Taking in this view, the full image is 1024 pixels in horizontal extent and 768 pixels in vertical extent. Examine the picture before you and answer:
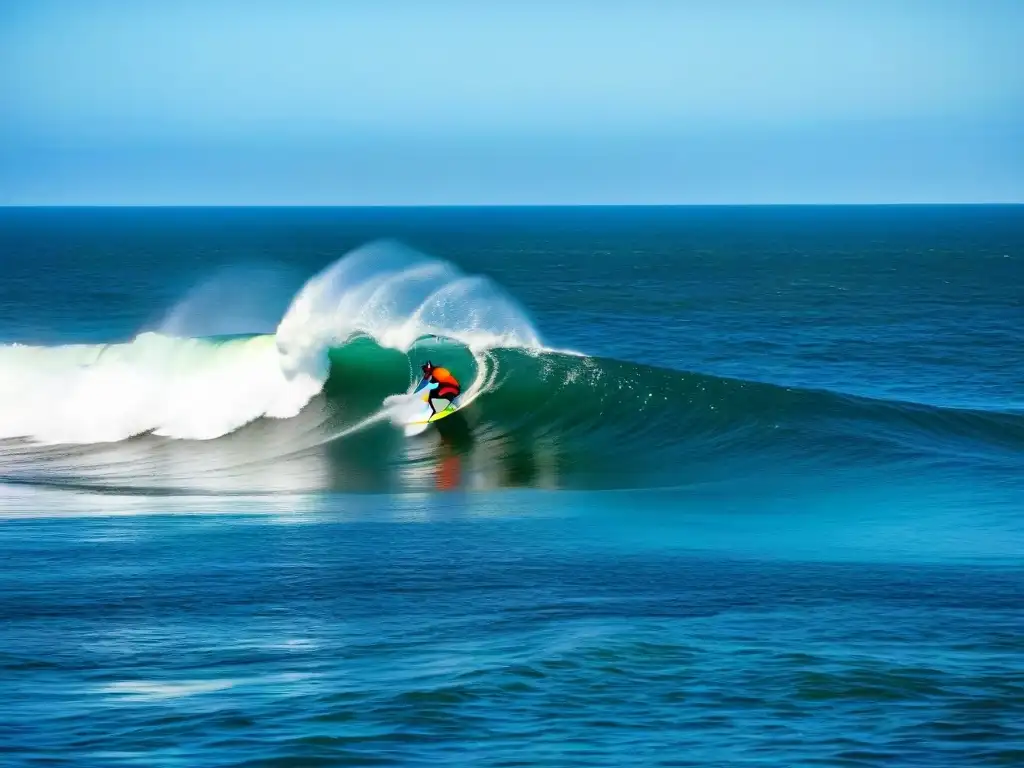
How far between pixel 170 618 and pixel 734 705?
11.8 ft

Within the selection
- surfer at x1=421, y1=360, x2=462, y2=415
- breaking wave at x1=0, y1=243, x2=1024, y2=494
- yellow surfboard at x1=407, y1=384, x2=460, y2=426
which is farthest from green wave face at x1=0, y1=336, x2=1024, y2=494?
surfer at x1=421, y1=360, x2=462, y2=415

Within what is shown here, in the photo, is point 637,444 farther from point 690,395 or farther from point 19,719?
point 19,719

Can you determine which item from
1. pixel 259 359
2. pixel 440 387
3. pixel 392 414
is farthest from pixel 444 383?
pixel 259 359

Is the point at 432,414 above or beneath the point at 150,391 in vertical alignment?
beneath

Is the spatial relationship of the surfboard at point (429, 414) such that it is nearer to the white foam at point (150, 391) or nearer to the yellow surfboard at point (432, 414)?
the yellow surfboard at point (432, 414)

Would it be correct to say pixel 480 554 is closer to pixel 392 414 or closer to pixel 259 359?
pixel 392 414

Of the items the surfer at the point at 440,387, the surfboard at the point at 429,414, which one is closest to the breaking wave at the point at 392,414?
the surfboard at the point at 429,414

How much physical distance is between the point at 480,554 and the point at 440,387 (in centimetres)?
769

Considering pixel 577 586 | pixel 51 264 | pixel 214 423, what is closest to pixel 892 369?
pixel 214 423

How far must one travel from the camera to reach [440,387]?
18.1 metres

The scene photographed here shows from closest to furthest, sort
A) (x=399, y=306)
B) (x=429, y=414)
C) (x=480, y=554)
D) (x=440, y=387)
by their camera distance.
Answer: (x=480, y=554)
(x=440, y=387)
(x=429, y=414)
(x=399, y=306)

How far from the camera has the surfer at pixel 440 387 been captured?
1781 centimetres

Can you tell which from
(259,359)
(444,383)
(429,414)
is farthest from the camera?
(259,359)

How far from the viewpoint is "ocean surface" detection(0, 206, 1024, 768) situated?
6.68 meters
